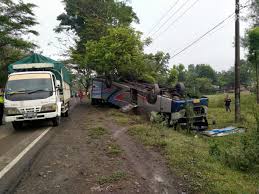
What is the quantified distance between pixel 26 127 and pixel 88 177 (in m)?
8.64

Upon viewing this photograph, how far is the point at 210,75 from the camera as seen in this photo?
121938 millimetres

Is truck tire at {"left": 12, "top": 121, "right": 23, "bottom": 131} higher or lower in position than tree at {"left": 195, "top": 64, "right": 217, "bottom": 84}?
lower

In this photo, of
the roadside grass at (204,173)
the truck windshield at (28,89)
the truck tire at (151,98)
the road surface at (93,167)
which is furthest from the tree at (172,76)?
the roadside grass at (204,173)

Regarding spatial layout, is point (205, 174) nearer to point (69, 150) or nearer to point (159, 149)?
point (159, 149)

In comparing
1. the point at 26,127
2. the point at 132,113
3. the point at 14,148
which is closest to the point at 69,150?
the point at 14,148

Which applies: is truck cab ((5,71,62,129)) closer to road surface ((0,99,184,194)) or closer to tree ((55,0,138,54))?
road surface ((0,99,184,194))

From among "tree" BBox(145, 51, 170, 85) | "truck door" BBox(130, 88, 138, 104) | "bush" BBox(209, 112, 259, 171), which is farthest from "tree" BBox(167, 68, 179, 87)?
"bush" BBox(209, 112, 259, 171)

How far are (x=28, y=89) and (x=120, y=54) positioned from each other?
38.7 ft

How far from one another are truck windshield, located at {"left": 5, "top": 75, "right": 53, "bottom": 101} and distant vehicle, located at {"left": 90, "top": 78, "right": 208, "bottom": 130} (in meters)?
5.41

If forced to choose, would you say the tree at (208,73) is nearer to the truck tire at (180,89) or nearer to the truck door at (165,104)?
the truck tire at (180,89)

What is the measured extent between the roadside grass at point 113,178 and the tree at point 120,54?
17294mm

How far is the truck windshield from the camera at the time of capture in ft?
41.0

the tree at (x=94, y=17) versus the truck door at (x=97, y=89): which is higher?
the tree at (x=94, y=17)

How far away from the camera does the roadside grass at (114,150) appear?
7871 mm
